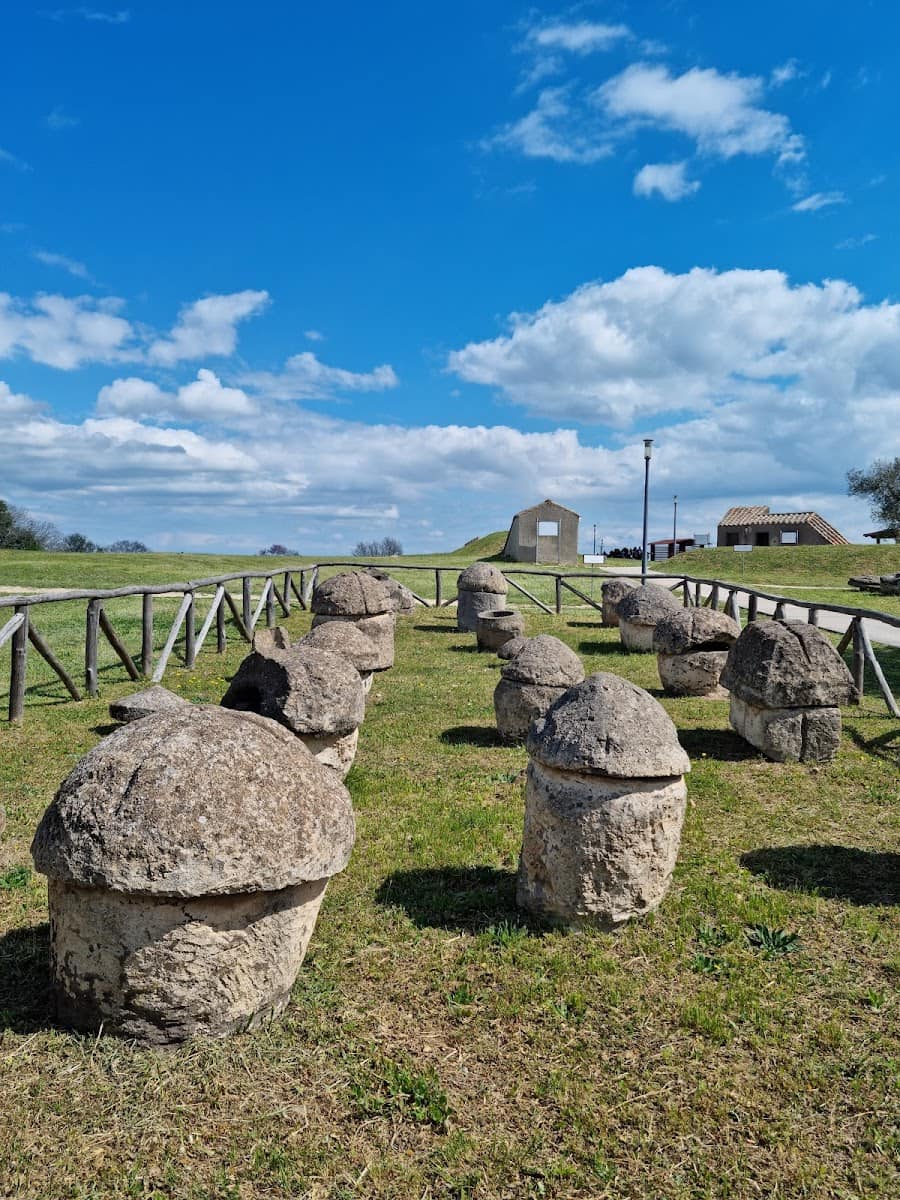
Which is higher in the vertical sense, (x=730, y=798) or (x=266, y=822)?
(x=266, y=822)

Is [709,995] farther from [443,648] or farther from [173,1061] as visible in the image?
[443,648]

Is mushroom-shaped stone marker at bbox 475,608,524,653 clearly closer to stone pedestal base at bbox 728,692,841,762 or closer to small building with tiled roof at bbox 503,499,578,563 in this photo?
stone pedestal base at bbox 728,692,841,762

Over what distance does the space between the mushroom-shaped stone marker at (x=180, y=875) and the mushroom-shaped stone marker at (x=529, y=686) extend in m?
6.05

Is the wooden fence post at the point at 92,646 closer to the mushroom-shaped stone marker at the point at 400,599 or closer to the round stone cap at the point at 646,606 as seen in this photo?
the round stone cap at the point at 646,606

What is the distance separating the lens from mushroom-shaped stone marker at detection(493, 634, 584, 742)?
10219 millimetres

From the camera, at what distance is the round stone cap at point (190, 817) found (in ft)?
12.6

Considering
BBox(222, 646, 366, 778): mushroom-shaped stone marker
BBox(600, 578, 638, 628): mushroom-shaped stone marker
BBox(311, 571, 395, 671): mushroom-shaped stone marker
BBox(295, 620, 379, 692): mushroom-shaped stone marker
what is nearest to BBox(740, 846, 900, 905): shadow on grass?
BBox(222, 646, 366, 778): mushroom-shaped stone marker

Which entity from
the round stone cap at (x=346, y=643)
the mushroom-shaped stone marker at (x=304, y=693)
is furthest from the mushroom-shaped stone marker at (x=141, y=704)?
the mushroom-shaped stone marker at (x=304, y=693)

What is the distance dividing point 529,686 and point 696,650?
4.68m

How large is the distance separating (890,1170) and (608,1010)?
1496 mm

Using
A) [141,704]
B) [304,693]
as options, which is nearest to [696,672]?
[304,693]

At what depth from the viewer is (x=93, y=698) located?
12.9 m

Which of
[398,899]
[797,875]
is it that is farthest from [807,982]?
[398,899]

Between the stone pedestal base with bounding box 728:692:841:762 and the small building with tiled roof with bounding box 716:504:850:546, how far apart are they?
5029cm
